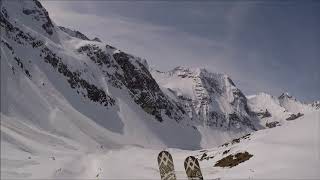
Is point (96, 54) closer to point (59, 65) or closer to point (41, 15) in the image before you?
point (41, 15)

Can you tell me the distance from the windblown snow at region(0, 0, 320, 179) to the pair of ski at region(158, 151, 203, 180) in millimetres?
5157

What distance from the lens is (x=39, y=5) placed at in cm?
16600

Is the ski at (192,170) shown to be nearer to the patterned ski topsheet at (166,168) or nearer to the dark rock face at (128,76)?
the patterned ski topsheet at (166,168)

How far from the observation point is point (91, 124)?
119 m

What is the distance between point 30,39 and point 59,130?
52148 millimetres

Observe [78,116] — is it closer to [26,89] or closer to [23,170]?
[26,89]

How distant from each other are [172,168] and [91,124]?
3749 inches

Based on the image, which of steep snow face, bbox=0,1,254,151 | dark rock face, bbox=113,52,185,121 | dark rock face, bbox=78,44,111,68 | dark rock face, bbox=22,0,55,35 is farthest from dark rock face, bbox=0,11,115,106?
dark rock face, bbox=113,52,185,121

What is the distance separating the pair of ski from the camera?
23.9 meters

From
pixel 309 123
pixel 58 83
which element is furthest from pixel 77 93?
pixel 309 123

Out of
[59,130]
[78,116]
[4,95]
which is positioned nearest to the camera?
[4,95]

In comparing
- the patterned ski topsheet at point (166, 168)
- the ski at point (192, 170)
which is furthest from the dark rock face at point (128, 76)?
the ski at point (192, 170)

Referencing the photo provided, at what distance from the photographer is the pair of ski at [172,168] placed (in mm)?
23903

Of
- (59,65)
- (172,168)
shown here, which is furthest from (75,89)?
(172,168)
